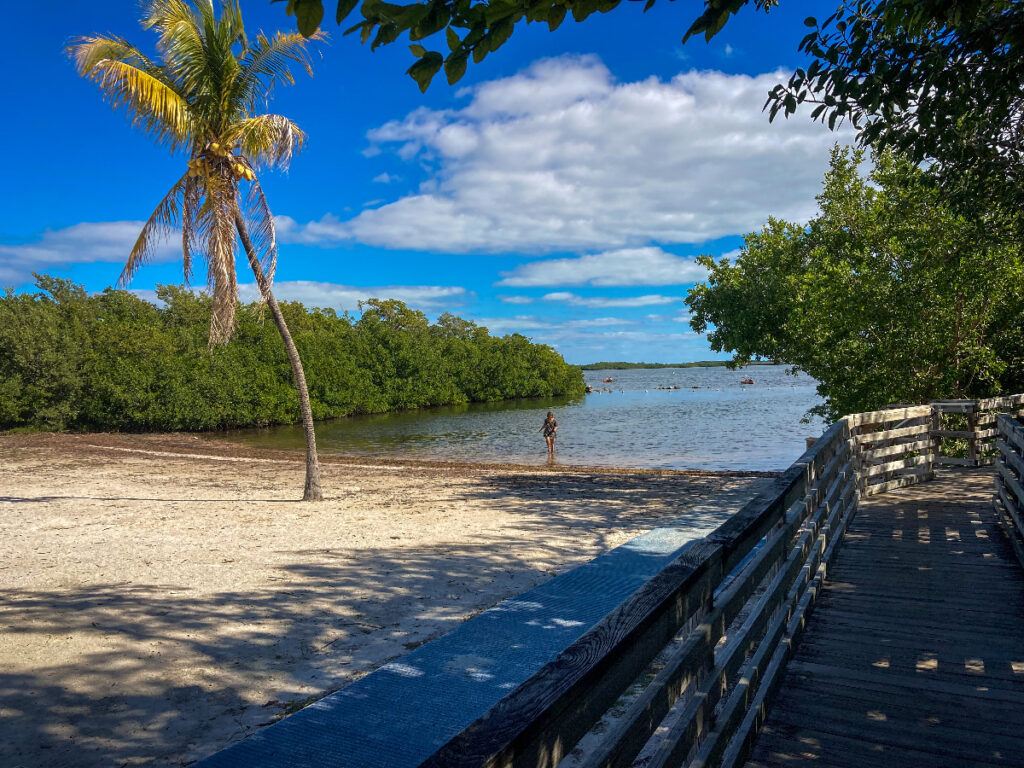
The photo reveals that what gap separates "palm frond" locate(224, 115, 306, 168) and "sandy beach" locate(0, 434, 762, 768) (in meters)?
7.09

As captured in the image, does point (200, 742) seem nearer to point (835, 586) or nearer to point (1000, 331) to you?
point (835, 586)

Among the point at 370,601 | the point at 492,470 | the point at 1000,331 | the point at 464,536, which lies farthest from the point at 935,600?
the point at 492,470

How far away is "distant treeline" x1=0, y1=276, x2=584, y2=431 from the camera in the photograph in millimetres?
41875

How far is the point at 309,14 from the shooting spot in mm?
1959

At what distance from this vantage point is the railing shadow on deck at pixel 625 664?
148cm

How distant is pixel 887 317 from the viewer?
47.6 ft

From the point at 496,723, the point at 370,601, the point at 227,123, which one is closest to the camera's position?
the point at 496,723

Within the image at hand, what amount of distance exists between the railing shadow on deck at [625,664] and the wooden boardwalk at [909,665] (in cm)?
18

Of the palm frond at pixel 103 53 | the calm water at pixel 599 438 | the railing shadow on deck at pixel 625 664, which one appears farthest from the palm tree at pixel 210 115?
the calm water at pixel 599 438

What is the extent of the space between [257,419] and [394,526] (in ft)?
154

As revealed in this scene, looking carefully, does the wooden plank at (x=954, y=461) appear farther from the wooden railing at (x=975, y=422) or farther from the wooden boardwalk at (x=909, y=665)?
the wooden boardwalk at (x=909, y=665)

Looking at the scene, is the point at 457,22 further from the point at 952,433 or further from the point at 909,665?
the point at 952,433

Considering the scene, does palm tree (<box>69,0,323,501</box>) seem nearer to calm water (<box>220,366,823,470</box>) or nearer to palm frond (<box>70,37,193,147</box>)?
palm frond (<box>70,37,193,147</box>)

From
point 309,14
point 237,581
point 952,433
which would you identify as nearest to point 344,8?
point 309,14
